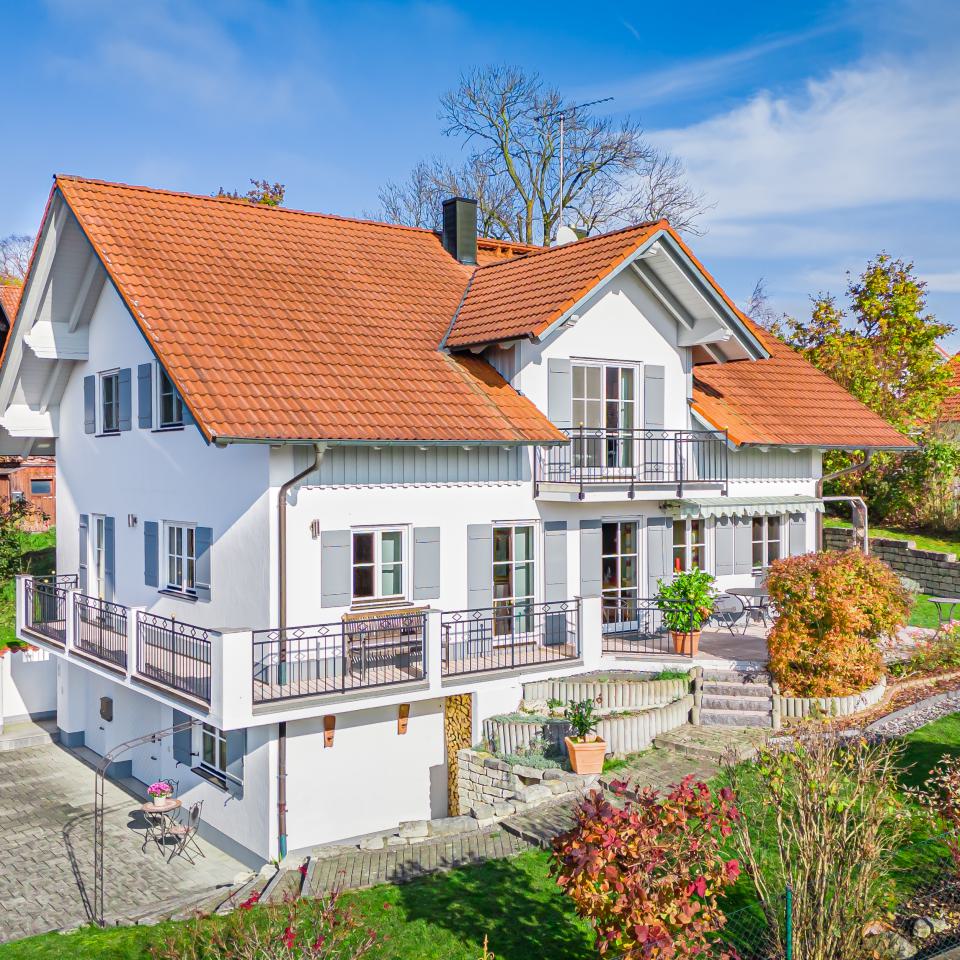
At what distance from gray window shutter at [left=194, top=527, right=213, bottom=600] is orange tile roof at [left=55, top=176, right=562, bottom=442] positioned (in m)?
3.11

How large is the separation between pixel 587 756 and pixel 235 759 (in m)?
6.30

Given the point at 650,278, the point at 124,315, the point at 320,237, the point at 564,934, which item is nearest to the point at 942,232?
the point at 650,278

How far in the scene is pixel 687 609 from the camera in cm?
2061

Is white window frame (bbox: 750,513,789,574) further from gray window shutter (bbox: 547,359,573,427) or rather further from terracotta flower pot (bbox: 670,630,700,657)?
gray window shutter (bbox: 547,359,573,427)

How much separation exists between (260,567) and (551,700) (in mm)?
6266

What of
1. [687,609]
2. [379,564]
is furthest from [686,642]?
[379,564]

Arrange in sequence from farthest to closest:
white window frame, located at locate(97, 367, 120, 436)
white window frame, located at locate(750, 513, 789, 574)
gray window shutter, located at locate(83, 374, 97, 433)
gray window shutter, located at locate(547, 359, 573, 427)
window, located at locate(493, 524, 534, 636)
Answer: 1. white window frame, located at locate(750, 513, 789, 574)
2. gray window shutter, located at locate(83, 374, 97, 433)
3. white window frame, located at locate(97, 367, 120, 436)
4. gray window shutter, located at locate(547, 359, 573, 427)
5. window, located at locate(493, 524, 534, 636)

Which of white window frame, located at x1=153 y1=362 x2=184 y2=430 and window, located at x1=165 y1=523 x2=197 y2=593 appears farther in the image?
white window frame, located at x1=153 y1=362 x2=184 y2=430

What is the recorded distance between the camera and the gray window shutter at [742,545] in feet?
81.6

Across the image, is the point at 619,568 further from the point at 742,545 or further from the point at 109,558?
the point at 109,558

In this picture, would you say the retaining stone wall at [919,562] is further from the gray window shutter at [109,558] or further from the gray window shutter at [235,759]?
the gray window shutter at [109,558]

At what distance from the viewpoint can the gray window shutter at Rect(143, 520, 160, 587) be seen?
20547 mm

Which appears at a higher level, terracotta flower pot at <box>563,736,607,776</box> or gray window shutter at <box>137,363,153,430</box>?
gray window shutter at <box>137,363,153,430</box>

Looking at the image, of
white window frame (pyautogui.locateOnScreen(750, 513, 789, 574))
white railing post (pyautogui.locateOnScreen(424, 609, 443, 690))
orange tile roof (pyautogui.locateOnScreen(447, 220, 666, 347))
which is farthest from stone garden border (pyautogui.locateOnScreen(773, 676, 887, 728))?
orange tile roof (pyautogui.locateOnScreen(447, 220, 666, 347))
